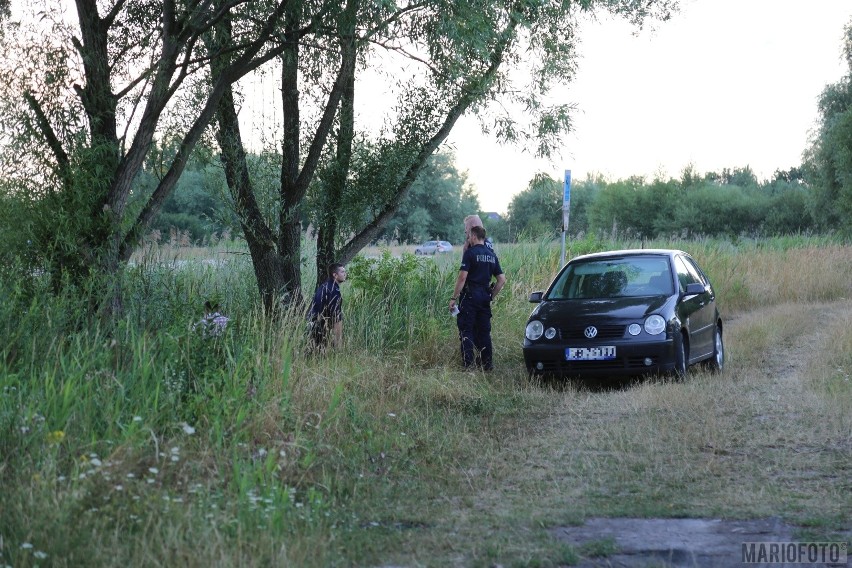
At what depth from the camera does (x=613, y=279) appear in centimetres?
1240

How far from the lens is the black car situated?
11.2 m

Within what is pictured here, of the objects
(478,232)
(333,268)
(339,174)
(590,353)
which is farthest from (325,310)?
(590,353)

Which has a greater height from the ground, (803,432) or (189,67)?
(189,67)

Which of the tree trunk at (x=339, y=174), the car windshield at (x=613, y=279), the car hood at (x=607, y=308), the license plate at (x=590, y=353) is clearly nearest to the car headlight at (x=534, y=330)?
the car hood at (x=607, y=308)

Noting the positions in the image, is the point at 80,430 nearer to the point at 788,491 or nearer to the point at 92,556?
the point at 92,556

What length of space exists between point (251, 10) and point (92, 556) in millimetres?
7811

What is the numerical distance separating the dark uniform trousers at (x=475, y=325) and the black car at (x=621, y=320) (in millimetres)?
625

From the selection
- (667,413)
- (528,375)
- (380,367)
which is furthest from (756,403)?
(380,367)

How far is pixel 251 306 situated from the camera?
12047mm

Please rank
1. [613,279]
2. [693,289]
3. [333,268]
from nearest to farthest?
[333,268] → [693,289] → [613,279]

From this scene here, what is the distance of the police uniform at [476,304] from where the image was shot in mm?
12117

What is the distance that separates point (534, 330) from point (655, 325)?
136 cm

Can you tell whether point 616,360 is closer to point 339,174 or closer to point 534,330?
point 534,330

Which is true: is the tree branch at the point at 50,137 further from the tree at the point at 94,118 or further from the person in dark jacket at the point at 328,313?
the person in dark jacket at the point at 328,313
